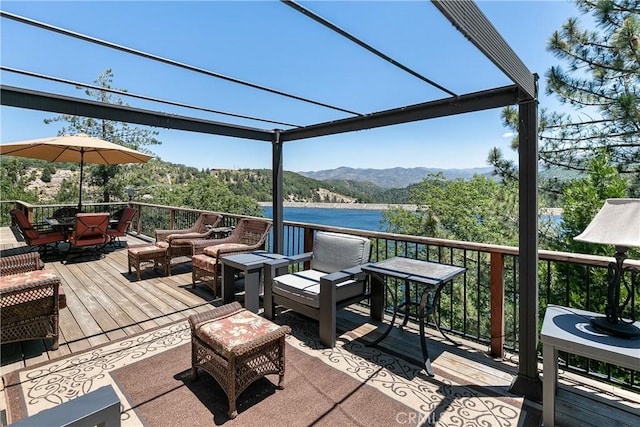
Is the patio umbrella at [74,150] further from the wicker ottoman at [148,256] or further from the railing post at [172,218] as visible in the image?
the wicker ottoman at [148,256]

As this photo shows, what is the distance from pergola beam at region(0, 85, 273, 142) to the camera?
8.86 feet

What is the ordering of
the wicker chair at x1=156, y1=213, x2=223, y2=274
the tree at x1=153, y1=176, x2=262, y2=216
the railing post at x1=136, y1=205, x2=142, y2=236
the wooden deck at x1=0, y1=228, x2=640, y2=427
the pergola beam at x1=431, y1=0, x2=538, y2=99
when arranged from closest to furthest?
A: the pergola beam at x1=431, y1=0, x2=538, y2=99 → the wooden deck at x1=0, y1=228, x2=640, y2=427 → the wicker chair at x1=156, y1=213, x2=223, y2=274 → the railing post at x1=136, y1=205, x2=142, y2=236 → the tree at x1=153, y1=176, x2=262, y2=216

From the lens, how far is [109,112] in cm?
319

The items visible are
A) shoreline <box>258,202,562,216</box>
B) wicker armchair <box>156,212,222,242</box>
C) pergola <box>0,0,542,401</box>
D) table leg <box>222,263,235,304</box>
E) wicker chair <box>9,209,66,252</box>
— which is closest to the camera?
pergola <box>0,0,542,401</box>

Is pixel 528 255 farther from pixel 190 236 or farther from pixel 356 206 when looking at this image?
pixel 356 206

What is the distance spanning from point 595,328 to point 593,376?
913mm

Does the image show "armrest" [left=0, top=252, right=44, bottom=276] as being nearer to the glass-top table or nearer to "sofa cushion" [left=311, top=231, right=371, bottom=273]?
"sofa cushion" [left=311, top=231, right=371, bottom=273]

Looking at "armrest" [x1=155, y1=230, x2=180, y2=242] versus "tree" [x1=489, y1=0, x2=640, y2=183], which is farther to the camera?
"armrest" [x1=155, y1=230, x2=180, y2=242]

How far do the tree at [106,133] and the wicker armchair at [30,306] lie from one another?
1167 cm

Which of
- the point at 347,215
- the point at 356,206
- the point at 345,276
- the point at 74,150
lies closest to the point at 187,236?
the point at 74,150

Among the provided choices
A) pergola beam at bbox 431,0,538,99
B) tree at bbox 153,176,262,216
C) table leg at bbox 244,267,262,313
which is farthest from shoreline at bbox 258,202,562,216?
pergola beam at bbox 431,0,538,99

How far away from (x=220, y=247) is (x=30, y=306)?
221 centimetres

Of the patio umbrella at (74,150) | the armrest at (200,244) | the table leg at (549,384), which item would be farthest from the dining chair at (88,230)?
the table leg at (549,384)

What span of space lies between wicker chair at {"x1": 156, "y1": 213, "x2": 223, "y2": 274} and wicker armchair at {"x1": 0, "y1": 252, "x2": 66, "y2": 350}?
2.15 metres
